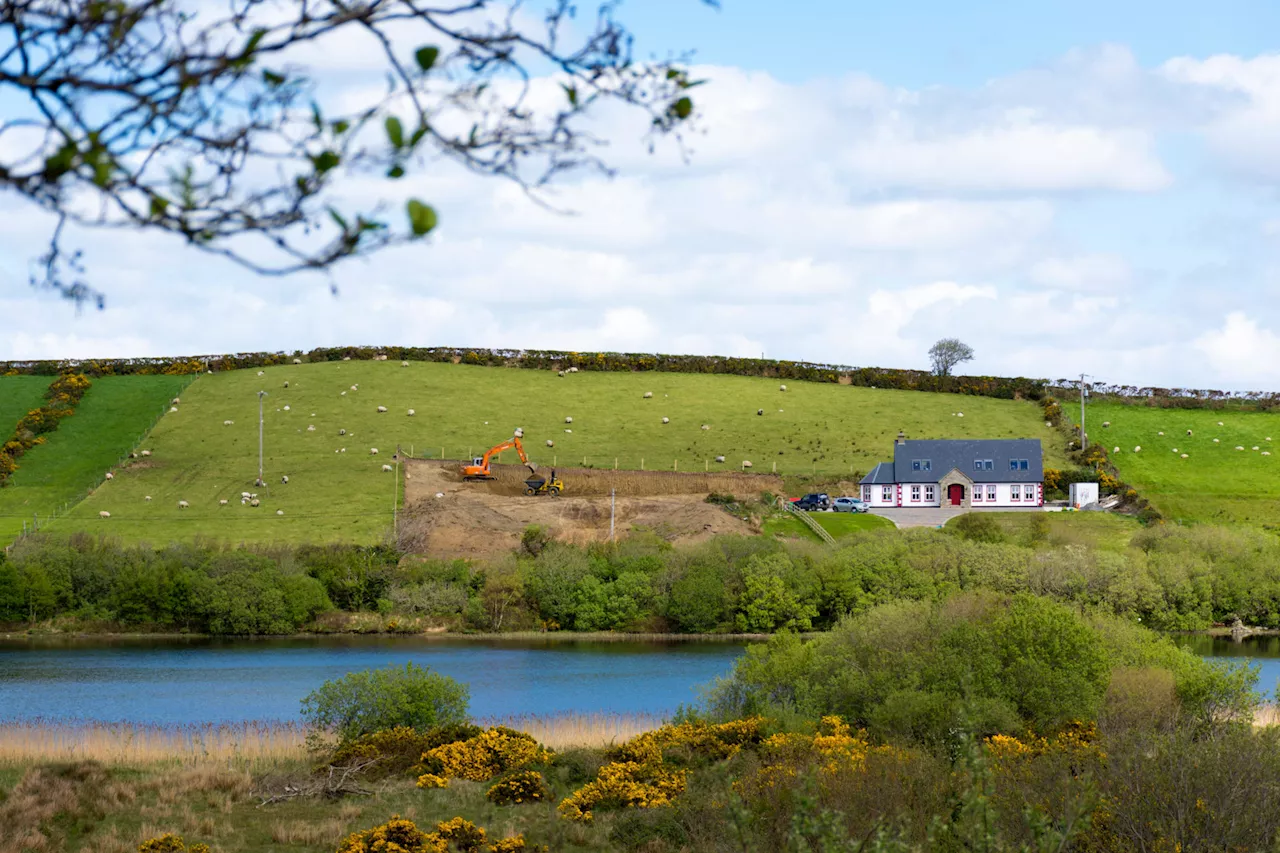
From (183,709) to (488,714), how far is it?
11273 mm

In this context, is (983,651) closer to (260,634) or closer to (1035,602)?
(1035,602)

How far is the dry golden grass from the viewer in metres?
35.2

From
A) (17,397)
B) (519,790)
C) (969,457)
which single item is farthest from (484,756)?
(17,397)

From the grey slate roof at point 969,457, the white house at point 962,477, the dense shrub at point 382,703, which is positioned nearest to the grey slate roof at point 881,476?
the white house at point 962,477

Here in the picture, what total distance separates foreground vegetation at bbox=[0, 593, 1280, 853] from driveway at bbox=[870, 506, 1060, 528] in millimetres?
48189

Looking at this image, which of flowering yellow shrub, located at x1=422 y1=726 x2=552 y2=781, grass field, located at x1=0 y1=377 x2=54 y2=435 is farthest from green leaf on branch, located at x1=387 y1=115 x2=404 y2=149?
grass field, located at x1=0 y1=377 x2=54 y2=435

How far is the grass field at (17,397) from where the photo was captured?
10446cm

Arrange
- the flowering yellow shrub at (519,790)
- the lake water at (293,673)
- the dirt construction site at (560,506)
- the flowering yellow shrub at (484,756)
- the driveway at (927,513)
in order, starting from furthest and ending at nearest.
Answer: the driveway at (927,513) → the dirt construction site at (560,506) → the lake water at (293,673) → the flowering yellow shrub at (484,756) → the flowering yellow shrub at (519,790)

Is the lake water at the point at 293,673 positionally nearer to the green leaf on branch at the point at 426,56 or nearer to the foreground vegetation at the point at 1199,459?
the green leaf on branch at the point at 426,56

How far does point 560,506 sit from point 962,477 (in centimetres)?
3040

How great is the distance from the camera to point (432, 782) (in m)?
Result: 31.2

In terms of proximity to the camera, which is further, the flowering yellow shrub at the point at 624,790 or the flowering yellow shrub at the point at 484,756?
the flowering yellow shrub at the point at 484,756

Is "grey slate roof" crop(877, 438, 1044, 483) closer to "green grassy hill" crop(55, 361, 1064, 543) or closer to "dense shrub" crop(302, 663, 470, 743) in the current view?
"green grassy hill" crop(55, 361, 1064, 543)

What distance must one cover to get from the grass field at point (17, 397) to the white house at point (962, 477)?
6536 centimetres
